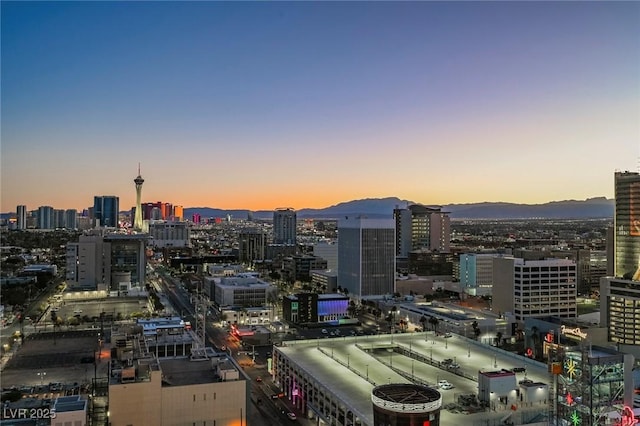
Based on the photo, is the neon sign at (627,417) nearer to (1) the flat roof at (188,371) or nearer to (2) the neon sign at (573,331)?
(1) the flat roof at (188,371)

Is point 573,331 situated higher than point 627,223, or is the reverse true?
point 627,223

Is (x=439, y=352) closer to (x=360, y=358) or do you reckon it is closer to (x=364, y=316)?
(x=360, y=358)

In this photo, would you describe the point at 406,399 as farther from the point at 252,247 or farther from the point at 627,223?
the point at 252,247

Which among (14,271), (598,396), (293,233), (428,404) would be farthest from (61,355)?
(293,233)

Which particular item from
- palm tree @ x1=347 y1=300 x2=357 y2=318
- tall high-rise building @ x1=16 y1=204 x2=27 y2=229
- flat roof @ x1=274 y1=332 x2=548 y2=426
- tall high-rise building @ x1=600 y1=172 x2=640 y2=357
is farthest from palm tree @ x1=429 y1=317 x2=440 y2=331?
tall high-rise building @ x1=16 y1=204 x2=27 y2=229

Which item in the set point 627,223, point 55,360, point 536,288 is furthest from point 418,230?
point 55,360

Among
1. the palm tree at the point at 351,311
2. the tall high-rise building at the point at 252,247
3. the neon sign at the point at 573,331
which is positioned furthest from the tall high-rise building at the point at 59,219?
the neon sign at the point at 573,331

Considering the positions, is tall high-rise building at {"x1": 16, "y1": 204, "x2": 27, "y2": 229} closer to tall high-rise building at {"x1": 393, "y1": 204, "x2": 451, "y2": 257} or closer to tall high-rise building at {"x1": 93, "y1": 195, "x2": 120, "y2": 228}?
tall high-rise building at {"x1": 93, "y1": 195, "x2": 120, "y2": 228}
